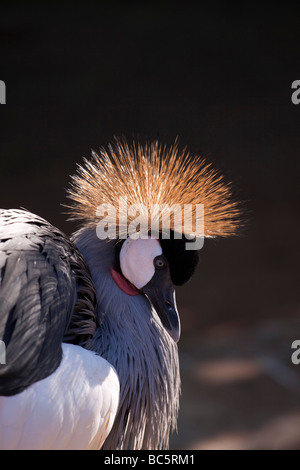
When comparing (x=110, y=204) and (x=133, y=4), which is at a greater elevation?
(x=133, y=4)

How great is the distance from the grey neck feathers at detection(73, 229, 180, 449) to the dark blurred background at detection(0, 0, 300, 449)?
4.69 feet

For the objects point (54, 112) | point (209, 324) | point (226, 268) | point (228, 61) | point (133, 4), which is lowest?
point (209, 324)

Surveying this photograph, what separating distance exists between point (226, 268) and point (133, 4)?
1102 mm

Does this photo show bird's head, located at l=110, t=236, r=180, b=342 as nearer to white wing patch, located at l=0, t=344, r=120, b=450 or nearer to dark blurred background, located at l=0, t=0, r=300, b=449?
white wing patch, located at l=0, t=344, r=120, b=450

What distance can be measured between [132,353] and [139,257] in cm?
16

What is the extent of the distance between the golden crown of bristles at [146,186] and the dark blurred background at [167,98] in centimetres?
143

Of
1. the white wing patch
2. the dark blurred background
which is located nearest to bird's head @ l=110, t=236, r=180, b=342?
the white wing patch

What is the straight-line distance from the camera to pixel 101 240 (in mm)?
1157

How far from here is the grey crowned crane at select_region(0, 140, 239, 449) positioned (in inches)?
38.3

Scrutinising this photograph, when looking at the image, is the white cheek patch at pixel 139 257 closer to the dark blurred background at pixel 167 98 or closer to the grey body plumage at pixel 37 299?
the grey body plumage at pixel 37 299

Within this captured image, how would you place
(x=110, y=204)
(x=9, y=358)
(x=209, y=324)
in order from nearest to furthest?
1. (x=9, y=358)
2. (x=110, y=204)
3. (x=209, y=324)

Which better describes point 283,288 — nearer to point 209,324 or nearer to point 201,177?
point 209,324

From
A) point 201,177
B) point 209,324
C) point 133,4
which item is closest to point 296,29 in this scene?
point 133,4

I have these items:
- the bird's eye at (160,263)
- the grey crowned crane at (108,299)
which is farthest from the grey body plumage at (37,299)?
the bird's eye at (160,263)
